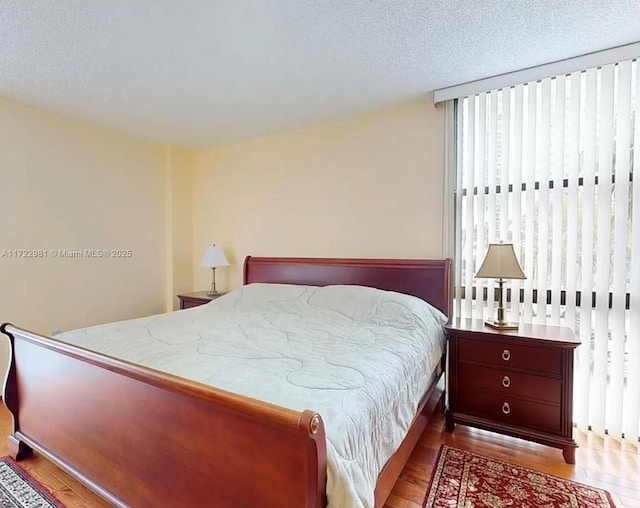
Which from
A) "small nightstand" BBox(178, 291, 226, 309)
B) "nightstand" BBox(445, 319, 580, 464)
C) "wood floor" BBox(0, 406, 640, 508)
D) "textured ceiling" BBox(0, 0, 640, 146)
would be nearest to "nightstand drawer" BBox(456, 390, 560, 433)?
"nightstand" BBox(445, 319, 580, 464)

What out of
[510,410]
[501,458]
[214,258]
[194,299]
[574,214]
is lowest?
[501,458]

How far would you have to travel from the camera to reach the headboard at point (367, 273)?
8.79ft

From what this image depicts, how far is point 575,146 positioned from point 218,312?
108 inches

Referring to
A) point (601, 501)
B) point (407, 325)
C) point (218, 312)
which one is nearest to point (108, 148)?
point (218, 312)

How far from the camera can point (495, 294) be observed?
2.54m

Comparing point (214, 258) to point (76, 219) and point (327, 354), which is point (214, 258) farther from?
point (327, 354)

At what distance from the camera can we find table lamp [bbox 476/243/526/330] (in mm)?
2182

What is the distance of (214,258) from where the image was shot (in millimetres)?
3723

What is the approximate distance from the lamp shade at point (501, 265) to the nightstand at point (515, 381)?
34 cm

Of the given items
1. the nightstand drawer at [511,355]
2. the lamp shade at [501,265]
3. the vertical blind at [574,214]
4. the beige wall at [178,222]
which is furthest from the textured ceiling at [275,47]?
the nightstand drawer at [511,355]

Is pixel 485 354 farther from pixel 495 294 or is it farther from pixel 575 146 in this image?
pixel 575 146

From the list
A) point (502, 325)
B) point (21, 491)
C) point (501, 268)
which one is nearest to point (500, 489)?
point (502, 325)

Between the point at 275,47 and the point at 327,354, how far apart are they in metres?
1.77

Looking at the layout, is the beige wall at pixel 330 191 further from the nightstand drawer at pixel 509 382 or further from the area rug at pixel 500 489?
the area rug at pixel 500 489
